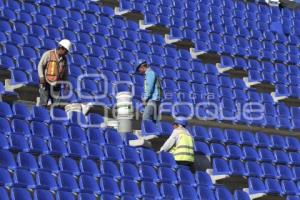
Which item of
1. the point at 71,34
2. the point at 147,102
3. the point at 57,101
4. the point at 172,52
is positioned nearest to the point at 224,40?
the point at 172,52

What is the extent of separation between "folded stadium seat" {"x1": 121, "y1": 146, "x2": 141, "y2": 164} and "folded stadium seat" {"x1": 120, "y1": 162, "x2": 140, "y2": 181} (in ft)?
0.38

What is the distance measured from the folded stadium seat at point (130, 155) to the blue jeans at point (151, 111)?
3.69ft

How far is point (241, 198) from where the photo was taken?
466 inches

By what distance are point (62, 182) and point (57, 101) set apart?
200 centimetres

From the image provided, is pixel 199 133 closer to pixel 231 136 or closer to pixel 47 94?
pixel 231 136

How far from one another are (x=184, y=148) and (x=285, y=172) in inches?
85.8

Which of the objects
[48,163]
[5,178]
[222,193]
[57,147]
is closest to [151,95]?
[222,193]

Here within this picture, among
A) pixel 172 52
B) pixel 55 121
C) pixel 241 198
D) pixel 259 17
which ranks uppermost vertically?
pixel 259 17

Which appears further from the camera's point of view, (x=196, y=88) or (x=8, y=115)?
(x=196, y=88)

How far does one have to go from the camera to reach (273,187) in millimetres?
12625

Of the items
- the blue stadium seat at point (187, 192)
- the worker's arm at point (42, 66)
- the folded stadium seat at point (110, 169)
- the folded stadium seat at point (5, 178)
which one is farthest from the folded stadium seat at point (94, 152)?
the folded stadium seat at point (5, 178)

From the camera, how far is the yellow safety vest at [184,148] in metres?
11.6

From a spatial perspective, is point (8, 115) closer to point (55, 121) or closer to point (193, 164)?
point (55, 121)

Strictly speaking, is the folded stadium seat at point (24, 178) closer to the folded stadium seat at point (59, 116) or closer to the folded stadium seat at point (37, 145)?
the folded stadium seat at point (37, 145)
